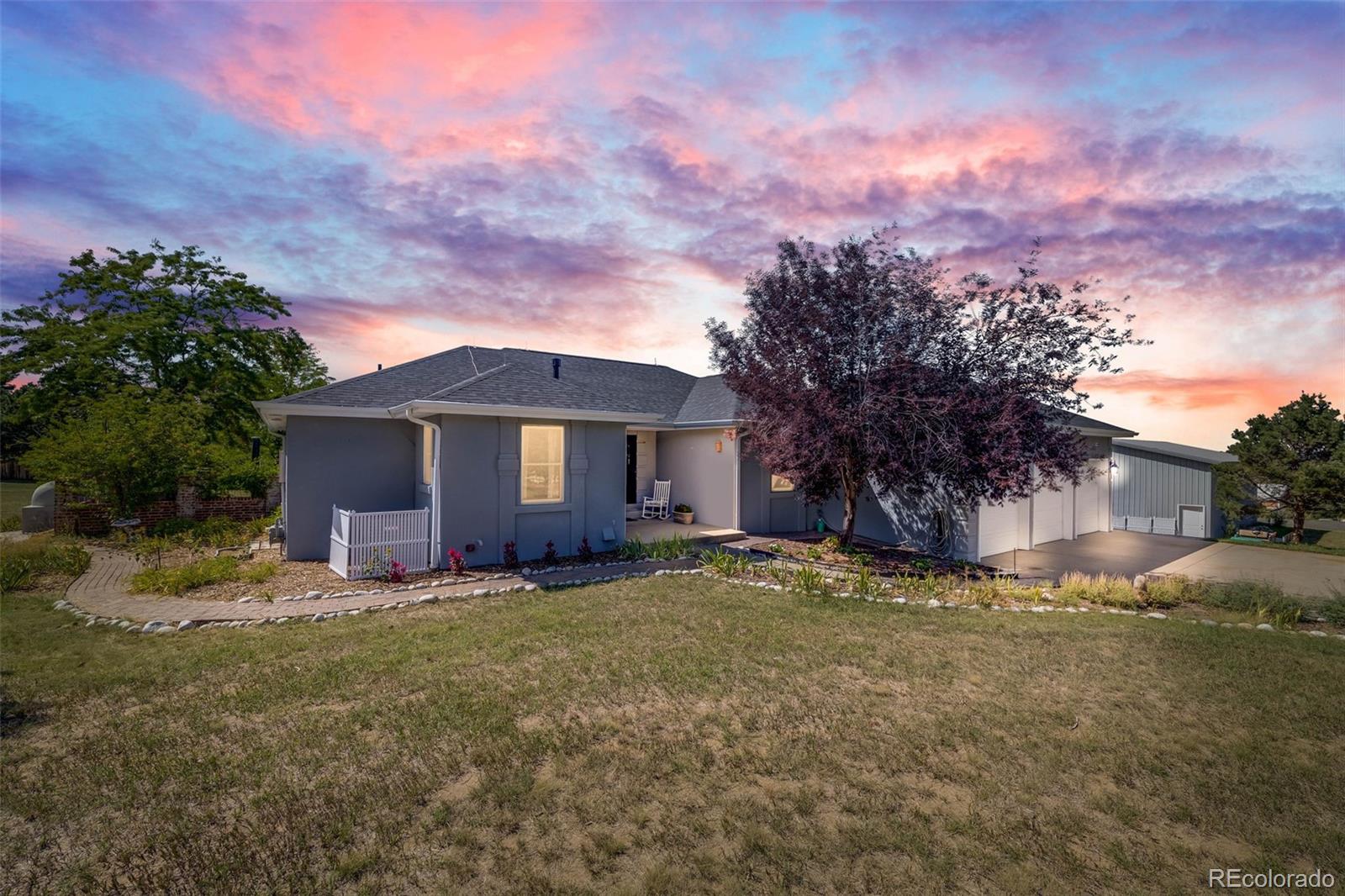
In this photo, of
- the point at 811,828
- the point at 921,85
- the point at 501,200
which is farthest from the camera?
the point at 501,200

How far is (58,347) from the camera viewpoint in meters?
19.3

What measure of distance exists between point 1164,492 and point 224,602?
23.5 metres

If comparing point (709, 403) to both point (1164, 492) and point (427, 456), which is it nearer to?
point (427, 456)

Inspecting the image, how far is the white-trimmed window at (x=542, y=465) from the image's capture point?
36.6ft

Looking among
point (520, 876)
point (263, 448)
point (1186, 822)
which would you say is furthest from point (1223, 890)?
point (263, 448)

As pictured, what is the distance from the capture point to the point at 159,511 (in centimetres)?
1573

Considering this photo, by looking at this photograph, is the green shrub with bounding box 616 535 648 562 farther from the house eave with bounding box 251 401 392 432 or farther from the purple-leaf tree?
the house eave with bounding box 251 401 392 432

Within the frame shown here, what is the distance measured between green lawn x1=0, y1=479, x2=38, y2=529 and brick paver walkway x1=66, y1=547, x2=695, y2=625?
11.9 m

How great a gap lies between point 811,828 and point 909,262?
9665 millimetres

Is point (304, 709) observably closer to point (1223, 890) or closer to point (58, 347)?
point (1223, 890)

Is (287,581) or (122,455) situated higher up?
(122,455)

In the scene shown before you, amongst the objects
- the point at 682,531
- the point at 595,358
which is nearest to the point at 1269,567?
the point at 682,531

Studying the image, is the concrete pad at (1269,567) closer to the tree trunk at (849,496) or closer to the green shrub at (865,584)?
the tree trunk at (849,496)

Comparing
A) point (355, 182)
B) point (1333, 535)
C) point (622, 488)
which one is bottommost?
point (1333, 535)
